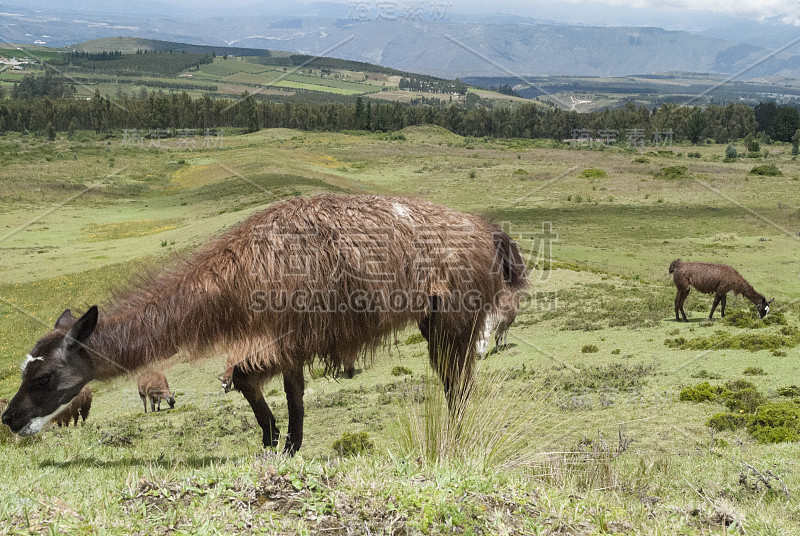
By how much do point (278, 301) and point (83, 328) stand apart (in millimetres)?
1915

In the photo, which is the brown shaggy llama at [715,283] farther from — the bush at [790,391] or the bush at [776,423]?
the bush at [776,423]

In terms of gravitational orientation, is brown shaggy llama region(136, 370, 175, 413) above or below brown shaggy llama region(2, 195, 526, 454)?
below

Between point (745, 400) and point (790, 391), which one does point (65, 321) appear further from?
point (790, 391)

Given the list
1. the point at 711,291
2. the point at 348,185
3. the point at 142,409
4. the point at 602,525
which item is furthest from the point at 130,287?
the point at 348,185

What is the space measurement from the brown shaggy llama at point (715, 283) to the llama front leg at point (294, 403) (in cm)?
1389

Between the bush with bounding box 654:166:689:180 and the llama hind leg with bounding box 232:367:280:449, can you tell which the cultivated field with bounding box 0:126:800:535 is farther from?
the bush with bounding box 654:166:689:180

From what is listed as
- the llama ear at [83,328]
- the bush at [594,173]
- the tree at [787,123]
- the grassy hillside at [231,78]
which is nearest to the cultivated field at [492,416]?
the llama ear at [83,328]

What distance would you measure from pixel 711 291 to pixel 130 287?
54.8ft

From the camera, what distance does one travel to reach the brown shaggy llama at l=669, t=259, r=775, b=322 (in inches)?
687

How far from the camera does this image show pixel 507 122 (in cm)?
13300

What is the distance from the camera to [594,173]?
62781 mm

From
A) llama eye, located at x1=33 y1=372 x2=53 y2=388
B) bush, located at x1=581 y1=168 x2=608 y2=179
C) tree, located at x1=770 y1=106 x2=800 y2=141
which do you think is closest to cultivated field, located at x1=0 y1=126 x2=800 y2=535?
llama eye, located at x1=33 y1=372 x2=53 y2=388

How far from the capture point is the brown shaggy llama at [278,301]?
5.82m

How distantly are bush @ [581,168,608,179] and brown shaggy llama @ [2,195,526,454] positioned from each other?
59.4m
